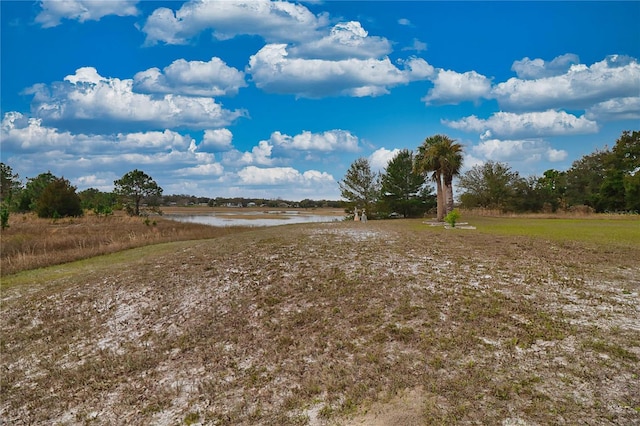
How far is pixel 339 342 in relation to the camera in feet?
28.2

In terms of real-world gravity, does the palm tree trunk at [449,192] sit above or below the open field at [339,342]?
above

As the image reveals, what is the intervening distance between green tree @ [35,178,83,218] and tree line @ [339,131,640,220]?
1445 inches

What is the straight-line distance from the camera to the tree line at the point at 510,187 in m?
51.5

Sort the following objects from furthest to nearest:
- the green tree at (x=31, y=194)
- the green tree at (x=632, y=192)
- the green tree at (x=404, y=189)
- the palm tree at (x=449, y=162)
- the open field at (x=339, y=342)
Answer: the green tree at (x=31, y=194), the green tree at (x=404, y=189), the green tree at (x=632, y=192), the palm tree at (x=449, y=162), the open field at (x=339, y=342)

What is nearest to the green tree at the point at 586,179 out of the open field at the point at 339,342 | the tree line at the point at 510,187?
the tree line at the point at 510,187

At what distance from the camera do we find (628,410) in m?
5.76

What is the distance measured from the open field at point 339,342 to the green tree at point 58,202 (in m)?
43.4

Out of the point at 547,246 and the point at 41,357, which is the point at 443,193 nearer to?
the point at 547,246

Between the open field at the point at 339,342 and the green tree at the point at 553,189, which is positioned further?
the green tree at the point at 553,189

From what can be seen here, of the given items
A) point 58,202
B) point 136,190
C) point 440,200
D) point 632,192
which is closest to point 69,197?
point 58,202

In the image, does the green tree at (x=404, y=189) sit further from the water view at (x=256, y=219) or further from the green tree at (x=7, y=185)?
the green tree at (x=7, y=185)

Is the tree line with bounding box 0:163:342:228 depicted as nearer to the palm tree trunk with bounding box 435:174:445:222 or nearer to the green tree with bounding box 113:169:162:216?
the green tree with bounding box 113:169:162:216

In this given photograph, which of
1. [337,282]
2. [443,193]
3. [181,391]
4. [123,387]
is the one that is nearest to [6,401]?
[123,387]

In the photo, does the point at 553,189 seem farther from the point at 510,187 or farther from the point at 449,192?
the point at 449,192
